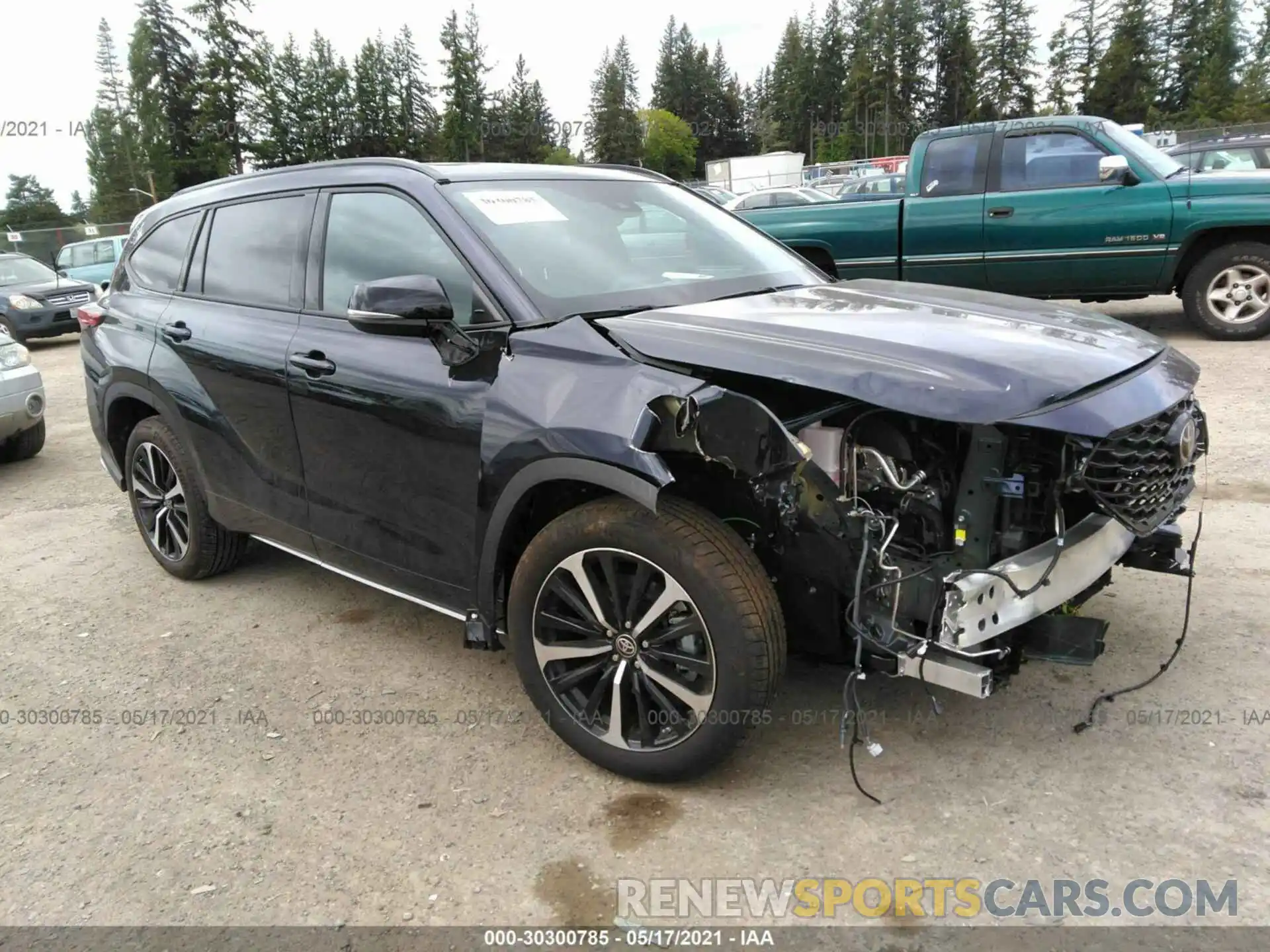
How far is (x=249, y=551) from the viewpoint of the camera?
16.8 feet

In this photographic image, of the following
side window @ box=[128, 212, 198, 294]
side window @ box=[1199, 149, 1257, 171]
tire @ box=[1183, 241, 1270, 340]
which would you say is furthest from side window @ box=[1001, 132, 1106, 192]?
side window @ box=[128, 212, 198, 294]

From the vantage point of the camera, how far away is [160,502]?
15.3ft

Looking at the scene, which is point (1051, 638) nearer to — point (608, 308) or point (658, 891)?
point (658, 891)

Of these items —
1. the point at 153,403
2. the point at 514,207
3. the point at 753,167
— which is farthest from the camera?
the point at 753,167

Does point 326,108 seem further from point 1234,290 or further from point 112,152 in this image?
point 1234,290

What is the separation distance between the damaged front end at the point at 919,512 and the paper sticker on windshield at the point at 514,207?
116 centimetres

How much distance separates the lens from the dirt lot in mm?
2461

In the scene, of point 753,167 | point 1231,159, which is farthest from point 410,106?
point 1231,159

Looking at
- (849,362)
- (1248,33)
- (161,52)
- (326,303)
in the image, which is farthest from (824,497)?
(1248,33)

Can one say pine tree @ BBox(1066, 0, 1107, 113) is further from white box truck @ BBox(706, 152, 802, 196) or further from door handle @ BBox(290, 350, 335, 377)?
door handle @ BBox(290, 350, 335, 377)

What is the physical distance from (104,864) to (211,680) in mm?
1089

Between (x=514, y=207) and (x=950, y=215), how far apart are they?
6.46m

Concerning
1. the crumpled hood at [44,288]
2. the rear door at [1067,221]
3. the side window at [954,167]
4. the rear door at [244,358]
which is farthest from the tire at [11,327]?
the rear door at [1067,221]

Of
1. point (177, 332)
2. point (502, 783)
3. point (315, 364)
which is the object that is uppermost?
point (177, 332)
